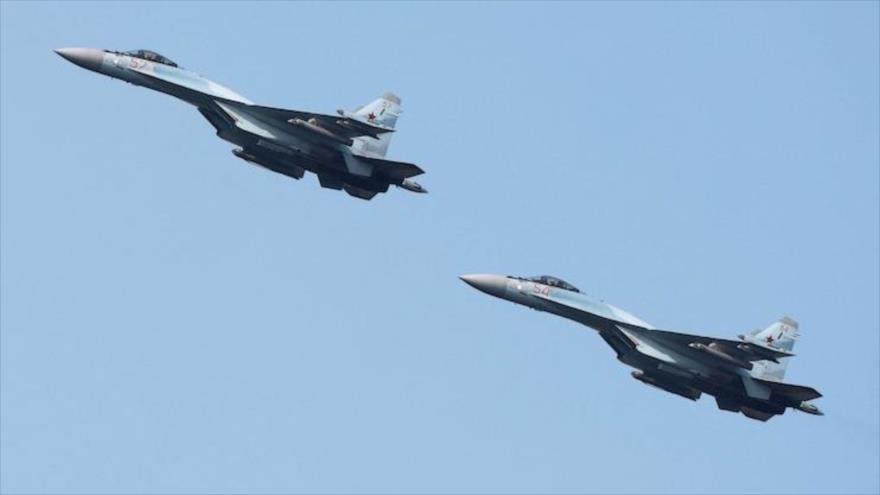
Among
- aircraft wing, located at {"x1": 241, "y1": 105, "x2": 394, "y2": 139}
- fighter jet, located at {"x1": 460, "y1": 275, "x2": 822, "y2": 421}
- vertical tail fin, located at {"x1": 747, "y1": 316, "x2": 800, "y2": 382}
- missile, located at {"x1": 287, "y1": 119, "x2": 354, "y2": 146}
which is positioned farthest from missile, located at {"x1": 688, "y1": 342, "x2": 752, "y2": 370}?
missile, located at {"x1": 287, "y1": 119, "x2": 354, "y2": 146}

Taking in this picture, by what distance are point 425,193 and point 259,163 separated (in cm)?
729

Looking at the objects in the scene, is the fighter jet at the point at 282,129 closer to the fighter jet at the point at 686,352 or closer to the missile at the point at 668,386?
the fighter jet at the point at 686,352

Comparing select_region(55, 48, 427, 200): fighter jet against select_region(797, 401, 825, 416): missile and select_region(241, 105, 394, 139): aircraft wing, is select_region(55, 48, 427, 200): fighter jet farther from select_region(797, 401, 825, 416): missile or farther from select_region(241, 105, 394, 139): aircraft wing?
select_region(797, 401, 825, 416): missile

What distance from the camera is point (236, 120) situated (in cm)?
9175

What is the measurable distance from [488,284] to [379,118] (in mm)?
8624

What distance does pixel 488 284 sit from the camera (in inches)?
3634

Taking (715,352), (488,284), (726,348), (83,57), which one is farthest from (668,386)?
(83,57)

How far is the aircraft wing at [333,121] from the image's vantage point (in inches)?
3573

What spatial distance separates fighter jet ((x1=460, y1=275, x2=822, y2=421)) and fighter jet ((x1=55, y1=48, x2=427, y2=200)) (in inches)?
246

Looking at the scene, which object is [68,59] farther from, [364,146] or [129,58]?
[364,146]

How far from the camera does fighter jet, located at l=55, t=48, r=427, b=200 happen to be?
300ft

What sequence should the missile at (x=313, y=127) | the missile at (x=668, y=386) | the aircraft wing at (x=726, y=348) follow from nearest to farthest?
the aircraft wing at (x=726, y=348)
the missile at (x=313, y=127)
the missile at (x=668, y=386)

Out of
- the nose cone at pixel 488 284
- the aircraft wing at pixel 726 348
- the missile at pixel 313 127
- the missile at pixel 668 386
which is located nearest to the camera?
the aircraft wing at pixel 726 348

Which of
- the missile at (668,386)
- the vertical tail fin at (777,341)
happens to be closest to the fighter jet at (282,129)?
the missile at (668,386)
